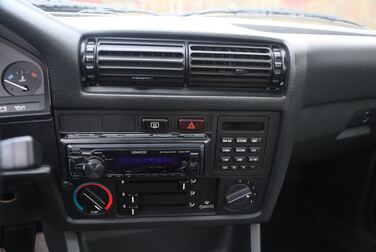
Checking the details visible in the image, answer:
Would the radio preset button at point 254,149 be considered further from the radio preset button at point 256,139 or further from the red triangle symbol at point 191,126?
the red triangle symbol at point 191,126

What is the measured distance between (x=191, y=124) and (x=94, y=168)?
0.32 m

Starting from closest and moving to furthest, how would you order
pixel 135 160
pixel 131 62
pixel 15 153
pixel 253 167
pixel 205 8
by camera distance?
pixel 15 153
pixel 131 62
pixel 135 160
pixel 253 167
pixel 205 8

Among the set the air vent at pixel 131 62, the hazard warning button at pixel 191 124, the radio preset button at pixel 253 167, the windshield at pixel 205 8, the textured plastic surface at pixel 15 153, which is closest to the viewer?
the textured plastic surface at pixel 15 153

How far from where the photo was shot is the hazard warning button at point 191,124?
119 cm

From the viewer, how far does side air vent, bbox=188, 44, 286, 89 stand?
112 cm

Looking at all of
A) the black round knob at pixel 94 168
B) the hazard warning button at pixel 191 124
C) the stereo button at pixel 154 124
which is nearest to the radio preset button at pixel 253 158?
the hazard warning button at pixel 191 124

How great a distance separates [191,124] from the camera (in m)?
1.20

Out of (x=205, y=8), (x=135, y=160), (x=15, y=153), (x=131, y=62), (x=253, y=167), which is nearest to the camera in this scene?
(x=15, y=153)

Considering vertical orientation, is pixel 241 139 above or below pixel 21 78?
below

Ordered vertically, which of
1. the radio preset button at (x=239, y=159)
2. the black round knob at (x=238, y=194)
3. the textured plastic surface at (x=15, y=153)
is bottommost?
the black round knob at (x=238, y=194)

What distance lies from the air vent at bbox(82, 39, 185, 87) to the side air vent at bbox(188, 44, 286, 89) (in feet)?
0.16

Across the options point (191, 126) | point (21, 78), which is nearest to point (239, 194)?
point (191, 126)

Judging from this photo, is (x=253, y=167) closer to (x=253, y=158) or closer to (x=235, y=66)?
(x=253, y=158)

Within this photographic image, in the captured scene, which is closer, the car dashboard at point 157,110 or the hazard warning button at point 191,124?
the car dashboard at point 157,110
